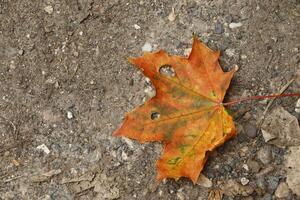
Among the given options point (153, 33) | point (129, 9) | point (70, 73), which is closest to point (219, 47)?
point (153, 33)

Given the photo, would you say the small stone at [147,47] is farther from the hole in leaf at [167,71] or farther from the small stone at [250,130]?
the small stone at [250,130]

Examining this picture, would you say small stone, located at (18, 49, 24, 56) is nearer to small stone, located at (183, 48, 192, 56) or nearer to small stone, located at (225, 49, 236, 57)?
small stone, located at (183, 48, 192, 56)

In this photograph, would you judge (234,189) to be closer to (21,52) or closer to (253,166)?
(253,166)

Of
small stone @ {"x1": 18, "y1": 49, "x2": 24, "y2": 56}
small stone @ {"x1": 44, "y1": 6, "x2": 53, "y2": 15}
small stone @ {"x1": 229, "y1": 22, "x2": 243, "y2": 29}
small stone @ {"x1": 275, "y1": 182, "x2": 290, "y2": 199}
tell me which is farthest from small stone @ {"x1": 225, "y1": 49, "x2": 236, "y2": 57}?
small stone @ {"x1": 18, "y1": 49, "x2": 24, "y2": 56}

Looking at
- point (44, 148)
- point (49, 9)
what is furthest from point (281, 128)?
point (49, 9)

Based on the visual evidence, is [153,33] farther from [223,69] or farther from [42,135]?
[42,135]
